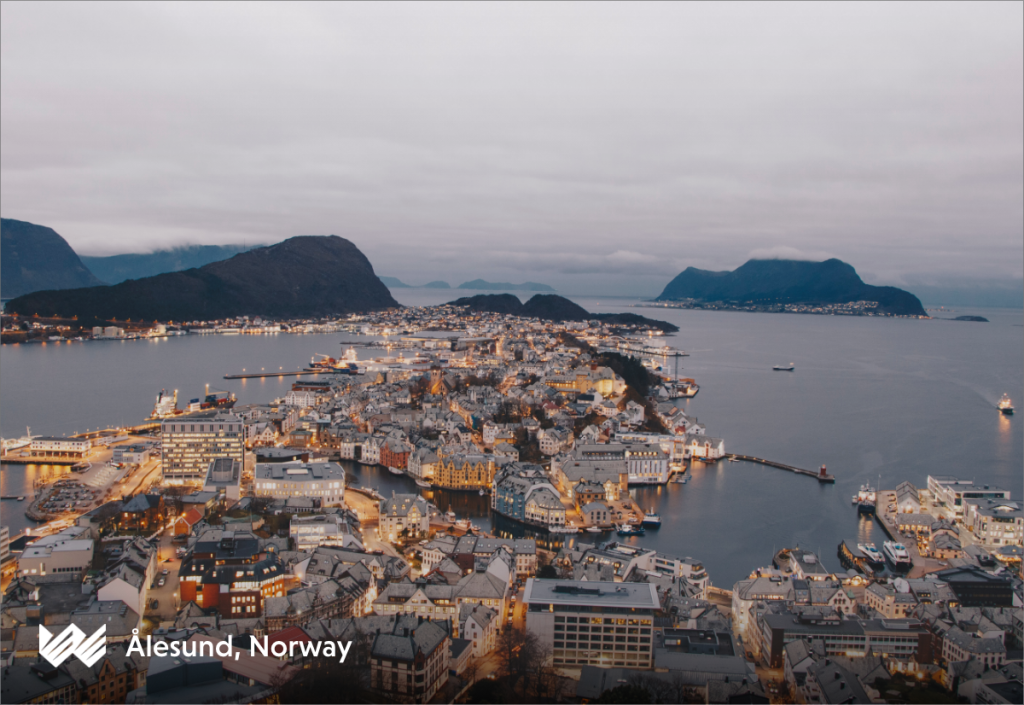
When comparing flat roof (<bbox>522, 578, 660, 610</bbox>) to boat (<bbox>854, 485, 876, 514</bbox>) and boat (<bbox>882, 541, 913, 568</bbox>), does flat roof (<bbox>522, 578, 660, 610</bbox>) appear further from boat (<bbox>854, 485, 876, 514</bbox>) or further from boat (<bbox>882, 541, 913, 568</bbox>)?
boat (<bbox>854, 485, 876, 514</bbox>)

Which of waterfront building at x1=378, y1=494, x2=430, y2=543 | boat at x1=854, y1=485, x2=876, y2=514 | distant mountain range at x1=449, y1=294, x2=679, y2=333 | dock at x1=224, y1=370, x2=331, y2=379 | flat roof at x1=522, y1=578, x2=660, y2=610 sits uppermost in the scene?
distant mountain range at x1=449, y1=294, x2=679, y2=333

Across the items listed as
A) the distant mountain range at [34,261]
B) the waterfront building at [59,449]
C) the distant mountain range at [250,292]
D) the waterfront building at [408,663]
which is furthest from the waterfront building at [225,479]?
the distant mountain range at [34,261]

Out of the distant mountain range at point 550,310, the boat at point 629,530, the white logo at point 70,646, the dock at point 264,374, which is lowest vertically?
the boat at point 629,530

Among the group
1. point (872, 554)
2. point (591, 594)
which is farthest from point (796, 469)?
point (591, 594)

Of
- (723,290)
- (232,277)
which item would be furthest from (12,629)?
(723,290)

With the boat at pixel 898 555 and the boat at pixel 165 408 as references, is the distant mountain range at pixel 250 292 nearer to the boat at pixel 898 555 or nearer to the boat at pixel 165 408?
the boat at pixel 165 408

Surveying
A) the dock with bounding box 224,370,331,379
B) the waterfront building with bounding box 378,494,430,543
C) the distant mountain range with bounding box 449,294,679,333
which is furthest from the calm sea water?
the distant mountain range with bounding box 449,294,679,333
